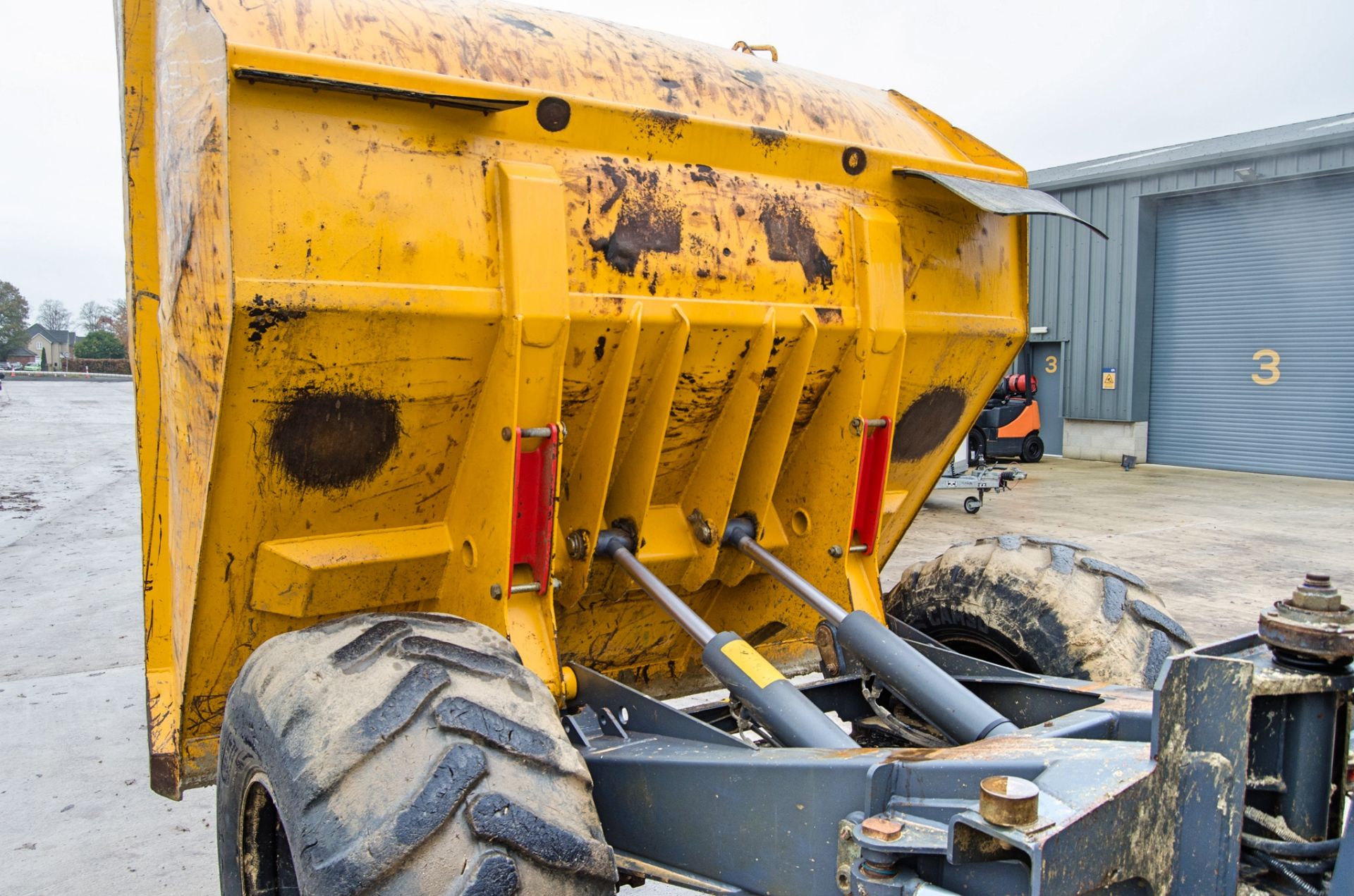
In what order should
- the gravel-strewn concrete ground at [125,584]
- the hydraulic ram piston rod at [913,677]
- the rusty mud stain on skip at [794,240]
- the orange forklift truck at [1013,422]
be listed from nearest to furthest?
the hydraulic ram piston rod at [913,677] < the rusty mud stain on skip at [794,240] < the gravel-strewn concrete ground at [125,584] < the orange forklift truck at [1013,422]

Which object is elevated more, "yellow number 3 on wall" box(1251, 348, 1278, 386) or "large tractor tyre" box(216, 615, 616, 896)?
"yellow number 3 on wall" box(1251, 348, 1278, 386)

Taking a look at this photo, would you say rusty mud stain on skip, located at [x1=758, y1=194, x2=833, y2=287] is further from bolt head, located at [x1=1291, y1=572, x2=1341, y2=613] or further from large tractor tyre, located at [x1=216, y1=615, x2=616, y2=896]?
bolt head, located at [x1=1291, y1=572, x2=1341, y2=613]

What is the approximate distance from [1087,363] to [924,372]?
17.8 meters

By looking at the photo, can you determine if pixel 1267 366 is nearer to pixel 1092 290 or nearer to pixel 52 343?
pixel 1092 290

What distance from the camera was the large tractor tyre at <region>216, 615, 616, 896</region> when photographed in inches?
73.6

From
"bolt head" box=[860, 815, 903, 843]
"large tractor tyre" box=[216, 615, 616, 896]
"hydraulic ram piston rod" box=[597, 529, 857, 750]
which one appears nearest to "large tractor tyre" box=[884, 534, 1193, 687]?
"hydraulic ram piston rod" box=[597, 529, 857, 750]

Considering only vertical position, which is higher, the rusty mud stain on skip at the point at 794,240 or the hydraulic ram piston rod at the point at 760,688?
the rusty mud stain on skip at the point at 794,240

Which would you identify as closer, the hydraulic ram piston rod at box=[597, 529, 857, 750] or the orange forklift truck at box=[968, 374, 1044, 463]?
the hydraulic ram piston rod at box=[597, 529, 857, 750]

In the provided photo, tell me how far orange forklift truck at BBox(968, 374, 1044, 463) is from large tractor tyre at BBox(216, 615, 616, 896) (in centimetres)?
1523

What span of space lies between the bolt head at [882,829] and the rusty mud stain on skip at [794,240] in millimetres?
1682

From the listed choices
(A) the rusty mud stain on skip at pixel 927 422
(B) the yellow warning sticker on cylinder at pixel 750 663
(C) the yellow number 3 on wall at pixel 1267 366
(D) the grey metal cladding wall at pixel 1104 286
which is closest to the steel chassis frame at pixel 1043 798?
(B) the yellow warning sticker on cylinder at pixel 750 663

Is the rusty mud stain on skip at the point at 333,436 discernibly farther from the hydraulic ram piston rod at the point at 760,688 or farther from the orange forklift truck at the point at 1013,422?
the orange forklift truck at the point at 1013,422

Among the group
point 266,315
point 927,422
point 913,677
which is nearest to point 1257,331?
point 927,422

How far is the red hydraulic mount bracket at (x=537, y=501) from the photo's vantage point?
2611 mm
